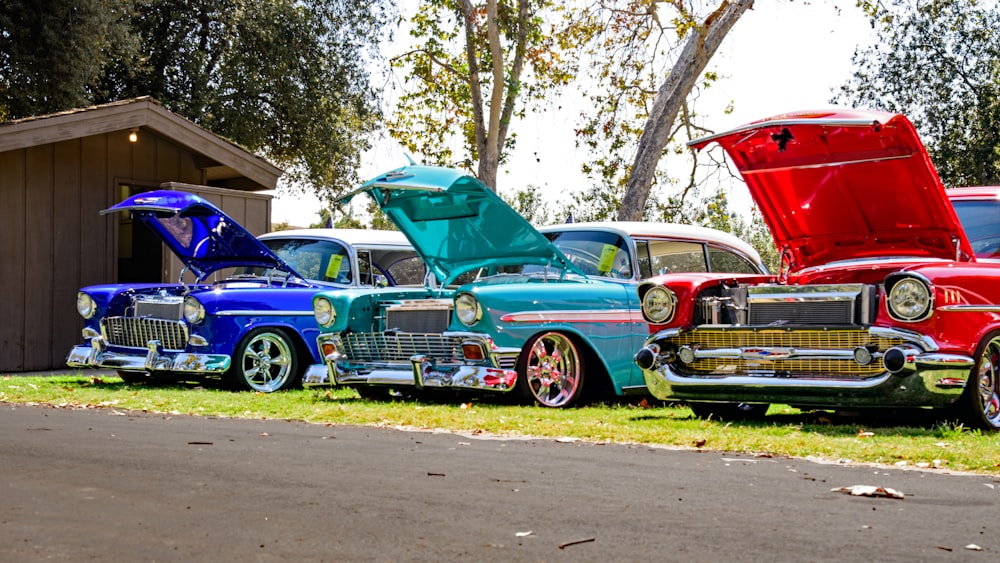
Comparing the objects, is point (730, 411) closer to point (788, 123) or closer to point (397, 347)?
point (788, 123)

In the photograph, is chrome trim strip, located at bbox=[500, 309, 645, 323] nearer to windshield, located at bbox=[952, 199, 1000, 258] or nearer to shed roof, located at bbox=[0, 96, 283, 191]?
windshield, located at bbox=[952, 199, 1000, 258]

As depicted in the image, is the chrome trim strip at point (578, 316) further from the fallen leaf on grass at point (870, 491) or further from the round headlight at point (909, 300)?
the fallen leaf on grass at point (870, 491)

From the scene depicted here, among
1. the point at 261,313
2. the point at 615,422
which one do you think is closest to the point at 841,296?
the point at 615,422

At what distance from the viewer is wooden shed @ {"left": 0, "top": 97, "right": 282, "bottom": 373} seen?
1470 cm

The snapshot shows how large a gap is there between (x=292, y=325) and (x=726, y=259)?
4.23 metres

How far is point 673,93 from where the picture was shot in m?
18.0

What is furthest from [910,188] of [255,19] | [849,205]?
[255,19]

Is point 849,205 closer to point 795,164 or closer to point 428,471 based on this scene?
point 795,164

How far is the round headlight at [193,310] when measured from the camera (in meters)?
11.2

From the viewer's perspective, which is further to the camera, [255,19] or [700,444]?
[255,19]

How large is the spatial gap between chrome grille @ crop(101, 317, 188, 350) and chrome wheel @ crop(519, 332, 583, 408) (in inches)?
148

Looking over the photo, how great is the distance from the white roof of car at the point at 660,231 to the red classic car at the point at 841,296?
145 centimetres

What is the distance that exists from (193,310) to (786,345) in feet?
19.5

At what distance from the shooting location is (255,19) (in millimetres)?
25750
